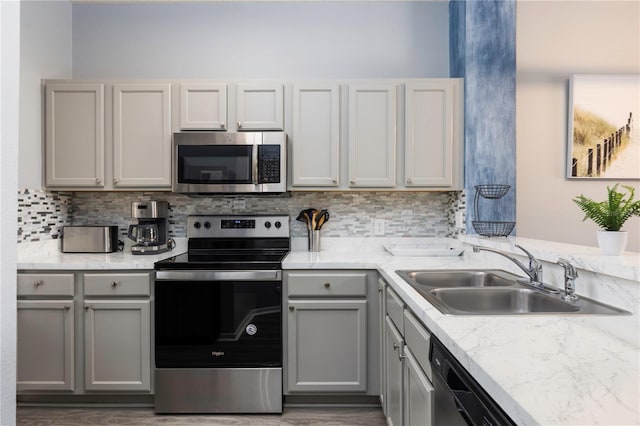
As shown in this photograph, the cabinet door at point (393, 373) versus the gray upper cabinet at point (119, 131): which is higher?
the gray upper cabinet at point (119, 131)

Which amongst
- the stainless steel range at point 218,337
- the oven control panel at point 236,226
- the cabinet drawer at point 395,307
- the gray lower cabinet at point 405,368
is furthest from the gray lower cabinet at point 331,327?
the oven control panel at point 236,226

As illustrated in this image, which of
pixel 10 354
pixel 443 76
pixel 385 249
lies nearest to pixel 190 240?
pixel 385 249

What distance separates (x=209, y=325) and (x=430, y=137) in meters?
1.89

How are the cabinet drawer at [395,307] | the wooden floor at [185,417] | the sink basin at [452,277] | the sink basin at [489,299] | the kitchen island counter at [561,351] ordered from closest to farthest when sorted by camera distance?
the kitchen island counter at [561,351]
the sink basin at [489,299]
the cabinet drawer at [395,307]
the sink basin at [452,277]
the wooden floor at [185,417]

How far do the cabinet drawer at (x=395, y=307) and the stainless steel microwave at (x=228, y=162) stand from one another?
106 cm

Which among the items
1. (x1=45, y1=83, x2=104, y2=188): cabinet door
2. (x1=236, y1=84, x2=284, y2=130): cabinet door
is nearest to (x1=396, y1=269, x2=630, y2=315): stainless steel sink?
(x1=236, y1=84, x2=284, y2=130): cabinet door

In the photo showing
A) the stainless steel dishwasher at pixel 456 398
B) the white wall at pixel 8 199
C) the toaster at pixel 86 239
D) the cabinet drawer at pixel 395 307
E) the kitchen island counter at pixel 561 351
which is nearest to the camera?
the kitchen island counter at pixel 561 351

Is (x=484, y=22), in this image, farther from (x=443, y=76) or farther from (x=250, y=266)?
(x=250, y=266)

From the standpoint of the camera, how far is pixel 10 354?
98 cm

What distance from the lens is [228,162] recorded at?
265 cm

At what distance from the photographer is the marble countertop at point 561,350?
68 cm

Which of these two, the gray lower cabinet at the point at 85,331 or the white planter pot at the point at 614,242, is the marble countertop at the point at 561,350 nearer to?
the white planter pot at the point at 614,242

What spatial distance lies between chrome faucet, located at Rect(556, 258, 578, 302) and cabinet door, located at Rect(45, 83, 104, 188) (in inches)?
109

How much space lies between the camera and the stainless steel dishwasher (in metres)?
0.81
